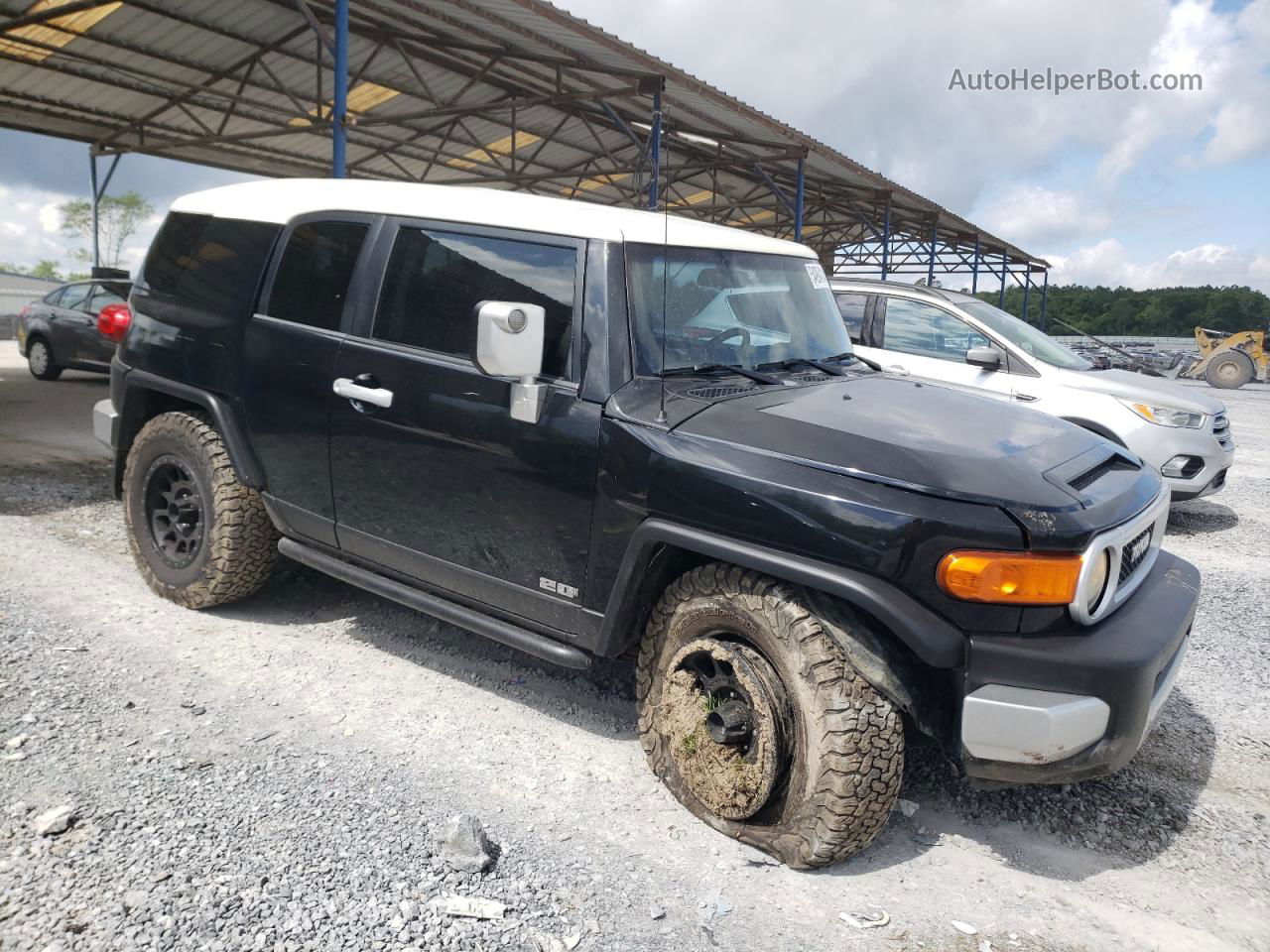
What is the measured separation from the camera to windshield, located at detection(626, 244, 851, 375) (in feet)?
10.0

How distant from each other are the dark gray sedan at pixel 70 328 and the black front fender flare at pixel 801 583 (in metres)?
11.0

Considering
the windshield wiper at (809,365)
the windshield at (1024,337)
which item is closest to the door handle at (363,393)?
the windshield wiper at (809,365)

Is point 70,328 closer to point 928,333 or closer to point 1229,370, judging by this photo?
point 928,333

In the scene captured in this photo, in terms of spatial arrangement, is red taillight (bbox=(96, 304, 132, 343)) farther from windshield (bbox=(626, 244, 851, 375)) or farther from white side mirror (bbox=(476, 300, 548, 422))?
windshield (bbox=(626, 244, 851, 375))

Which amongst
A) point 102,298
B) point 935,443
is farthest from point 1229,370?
point 935,443

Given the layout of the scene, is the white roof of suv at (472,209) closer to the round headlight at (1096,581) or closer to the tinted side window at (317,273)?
the tinted side window at (317,273)

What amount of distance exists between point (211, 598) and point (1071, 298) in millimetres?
65235

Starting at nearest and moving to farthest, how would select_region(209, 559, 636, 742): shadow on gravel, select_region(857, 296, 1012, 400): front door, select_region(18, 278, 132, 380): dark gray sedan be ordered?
select_region(209, 559, 636, 742): shadow on gravel, select_region(857, 296, 1012, 400): front door, select_region(18, 278, 132, 380): dark gray sedan

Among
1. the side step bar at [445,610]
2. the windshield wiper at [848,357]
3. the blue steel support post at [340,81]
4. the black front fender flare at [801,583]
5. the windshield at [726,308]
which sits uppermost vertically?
the blue steel support post at [340,81]

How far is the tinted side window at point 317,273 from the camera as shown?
3631 mm

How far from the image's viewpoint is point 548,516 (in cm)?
303

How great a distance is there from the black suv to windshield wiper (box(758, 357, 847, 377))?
3cm

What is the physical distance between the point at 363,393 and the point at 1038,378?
17.9 ft

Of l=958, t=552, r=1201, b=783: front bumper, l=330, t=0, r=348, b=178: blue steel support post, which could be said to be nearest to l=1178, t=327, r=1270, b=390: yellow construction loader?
l=330, t=0, r=348, b=178: blue steel support post
